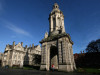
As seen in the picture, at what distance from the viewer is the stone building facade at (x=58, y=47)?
1714cm

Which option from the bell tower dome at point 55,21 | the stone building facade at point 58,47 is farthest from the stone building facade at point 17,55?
the bell tower dome at point 55,21

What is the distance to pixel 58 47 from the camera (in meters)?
19.0

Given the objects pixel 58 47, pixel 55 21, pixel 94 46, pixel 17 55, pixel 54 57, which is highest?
pixel 55 21

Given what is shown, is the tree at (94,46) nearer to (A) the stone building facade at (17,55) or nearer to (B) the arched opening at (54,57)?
(B) the arched opening at (54,57)

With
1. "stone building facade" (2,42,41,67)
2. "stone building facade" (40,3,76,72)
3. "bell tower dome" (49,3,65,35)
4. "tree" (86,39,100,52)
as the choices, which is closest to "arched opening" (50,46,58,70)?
"stone building facade" (40,3,76,72)

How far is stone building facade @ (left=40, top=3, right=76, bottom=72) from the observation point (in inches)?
675

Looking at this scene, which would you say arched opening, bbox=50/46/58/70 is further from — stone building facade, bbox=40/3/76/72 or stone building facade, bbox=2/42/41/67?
stone building facade, bbox=2/42/41/67

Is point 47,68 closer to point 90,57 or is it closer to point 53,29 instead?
point 53,29

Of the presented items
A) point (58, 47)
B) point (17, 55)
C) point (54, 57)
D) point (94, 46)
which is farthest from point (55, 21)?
point (17, 55)

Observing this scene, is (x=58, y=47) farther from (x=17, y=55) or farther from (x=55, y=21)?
(x=17, y=55)

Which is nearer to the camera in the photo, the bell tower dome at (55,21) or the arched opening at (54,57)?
the arched opening at (54,57)

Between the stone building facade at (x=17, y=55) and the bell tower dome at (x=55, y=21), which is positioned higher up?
the bell tower dome at (x=55, y=21)

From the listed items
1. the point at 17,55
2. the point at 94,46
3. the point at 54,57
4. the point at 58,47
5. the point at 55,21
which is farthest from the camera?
the point at 17,55

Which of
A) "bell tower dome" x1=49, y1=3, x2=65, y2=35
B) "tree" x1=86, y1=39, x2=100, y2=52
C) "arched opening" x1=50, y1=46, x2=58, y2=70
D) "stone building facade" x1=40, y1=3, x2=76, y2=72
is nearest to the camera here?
"stone building facade" x1=40, y1=3, x2=76, y2=72
